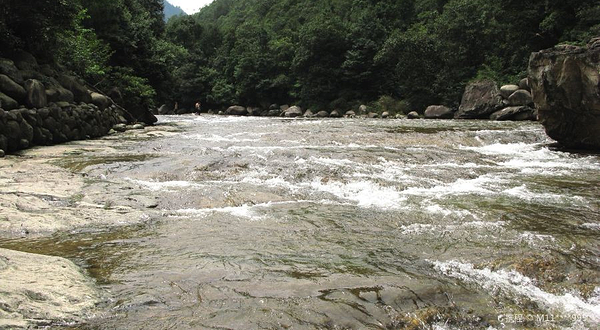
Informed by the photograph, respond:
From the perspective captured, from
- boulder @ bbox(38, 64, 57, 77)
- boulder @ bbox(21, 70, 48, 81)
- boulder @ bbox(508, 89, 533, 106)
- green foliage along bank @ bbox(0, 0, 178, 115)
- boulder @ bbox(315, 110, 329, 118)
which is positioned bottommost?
boulder @ bbox(315, 110, 329, 118)

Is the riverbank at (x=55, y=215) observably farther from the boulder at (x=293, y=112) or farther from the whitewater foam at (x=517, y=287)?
the boulder at (x=293, y=112)

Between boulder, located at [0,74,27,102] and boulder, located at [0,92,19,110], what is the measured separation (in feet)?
1.07

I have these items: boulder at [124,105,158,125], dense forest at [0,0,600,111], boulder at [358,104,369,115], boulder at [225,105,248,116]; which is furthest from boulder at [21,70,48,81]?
boulder at [225,105,248,116]

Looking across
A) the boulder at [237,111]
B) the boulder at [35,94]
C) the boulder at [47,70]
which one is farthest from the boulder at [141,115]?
the boulder at [237,111]

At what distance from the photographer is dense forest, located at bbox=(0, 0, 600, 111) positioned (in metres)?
16.8

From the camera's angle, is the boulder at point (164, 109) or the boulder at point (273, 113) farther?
the boulder at point (164, 109)

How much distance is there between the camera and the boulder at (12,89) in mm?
10594

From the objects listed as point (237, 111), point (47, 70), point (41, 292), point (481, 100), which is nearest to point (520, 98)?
point (481, 100)

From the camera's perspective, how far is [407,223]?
5.32 m

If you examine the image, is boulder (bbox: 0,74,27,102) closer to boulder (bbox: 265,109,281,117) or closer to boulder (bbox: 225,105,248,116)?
boulder (bbox: 265,109,281,117)

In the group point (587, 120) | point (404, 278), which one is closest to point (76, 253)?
point (404, 278)

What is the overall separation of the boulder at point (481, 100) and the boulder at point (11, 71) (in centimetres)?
2290

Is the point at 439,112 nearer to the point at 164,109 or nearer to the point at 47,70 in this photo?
the point at 47,70

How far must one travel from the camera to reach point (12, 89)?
10.8m
